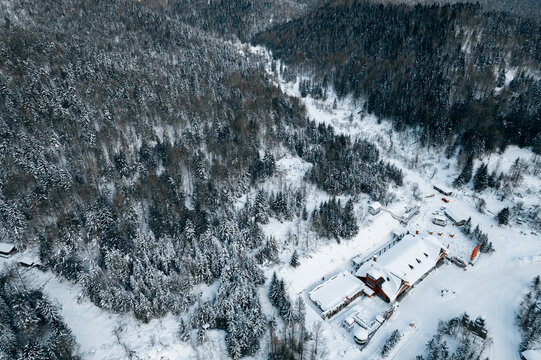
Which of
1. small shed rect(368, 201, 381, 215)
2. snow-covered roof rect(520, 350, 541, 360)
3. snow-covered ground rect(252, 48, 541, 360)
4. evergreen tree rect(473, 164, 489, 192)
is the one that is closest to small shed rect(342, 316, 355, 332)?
snow-covered ground rect(252, 48, 541, 360)

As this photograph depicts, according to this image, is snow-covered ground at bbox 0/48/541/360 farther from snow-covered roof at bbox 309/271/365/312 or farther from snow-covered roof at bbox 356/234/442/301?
snow-covered roof at bbox 356/234/442/301

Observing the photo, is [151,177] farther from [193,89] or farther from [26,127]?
[193,89]

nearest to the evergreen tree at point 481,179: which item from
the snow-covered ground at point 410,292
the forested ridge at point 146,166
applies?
the snow-covered ground at point 410,292

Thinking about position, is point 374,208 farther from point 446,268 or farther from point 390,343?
point 390,343

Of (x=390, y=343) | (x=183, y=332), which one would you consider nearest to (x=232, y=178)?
(x=183, y=332)

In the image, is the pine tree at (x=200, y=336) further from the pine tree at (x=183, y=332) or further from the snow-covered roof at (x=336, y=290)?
the snow-covered roof at (x=336, y=290)

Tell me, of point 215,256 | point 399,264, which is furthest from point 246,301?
point 399,264
